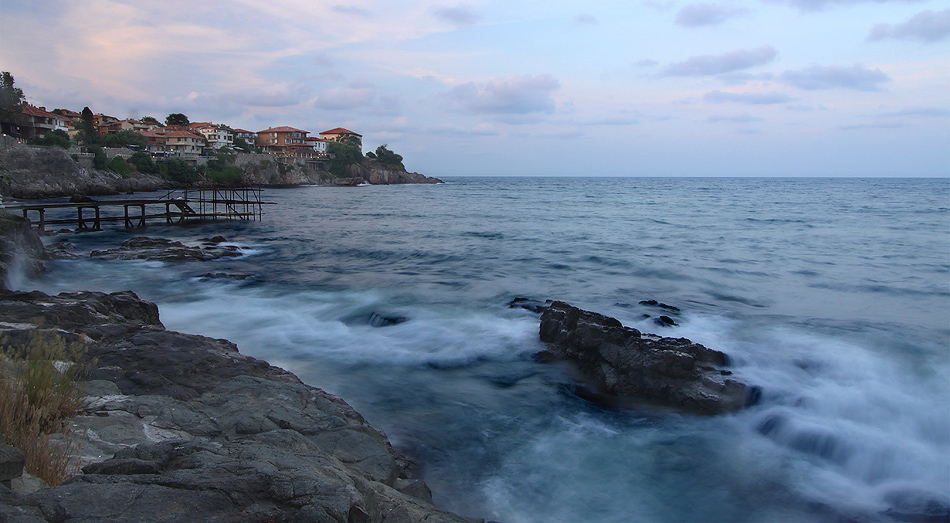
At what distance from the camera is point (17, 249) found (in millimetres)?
17500

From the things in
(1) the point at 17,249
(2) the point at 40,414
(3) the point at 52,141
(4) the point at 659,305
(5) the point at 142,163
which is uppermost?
(3) the point at 52,141

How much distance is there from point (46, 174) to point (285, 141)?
89.6m

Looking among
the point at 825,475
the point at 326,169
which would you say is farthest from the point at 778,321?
the point at 326,169

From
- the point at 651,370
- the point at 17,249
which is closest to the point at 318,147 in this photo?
the point at 17,249

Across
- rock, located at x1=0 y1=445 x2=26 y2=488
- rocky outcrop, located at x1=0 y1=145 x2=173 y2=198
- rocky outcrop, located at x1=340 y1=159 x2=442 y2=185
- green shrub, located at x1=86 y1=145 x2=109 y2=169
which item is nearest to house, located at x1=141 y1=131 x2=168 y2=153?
green shrub, located at x1=86 y1=145 x2=109 y2=169

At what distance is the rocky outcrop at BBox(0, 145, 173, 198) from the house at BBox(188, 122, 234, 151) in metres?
59.1

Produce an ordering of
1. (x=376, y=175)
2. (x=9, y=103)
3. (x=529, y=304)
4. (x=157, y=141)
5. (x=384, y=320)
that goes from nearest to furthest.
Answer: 1. (x=384, y=320)
2. (x=529, y=304)
3. (x=9, y=103)
4. (x=157, y=141)
5. (x=376, y=175)

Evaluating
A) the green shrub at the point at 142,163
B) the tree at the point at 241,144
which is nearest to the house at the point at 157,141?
the tree at the point at 241,144

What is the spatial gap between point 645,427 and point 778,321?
8118 millimetres

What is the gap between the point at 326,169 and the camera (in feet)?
435

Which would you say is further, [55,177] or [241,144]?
[241,144]

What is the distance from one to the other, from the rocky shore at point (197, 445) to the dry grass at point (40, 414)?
0.15 metres

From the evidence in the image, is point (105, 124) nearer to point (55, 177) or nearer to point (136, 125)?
point (136, 125)

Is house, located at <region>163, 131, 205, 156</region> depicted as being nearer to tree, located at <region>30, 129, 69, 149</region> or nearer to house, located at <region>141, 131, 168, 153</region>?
house, located at <region>141, 131, 168, 153</region>
